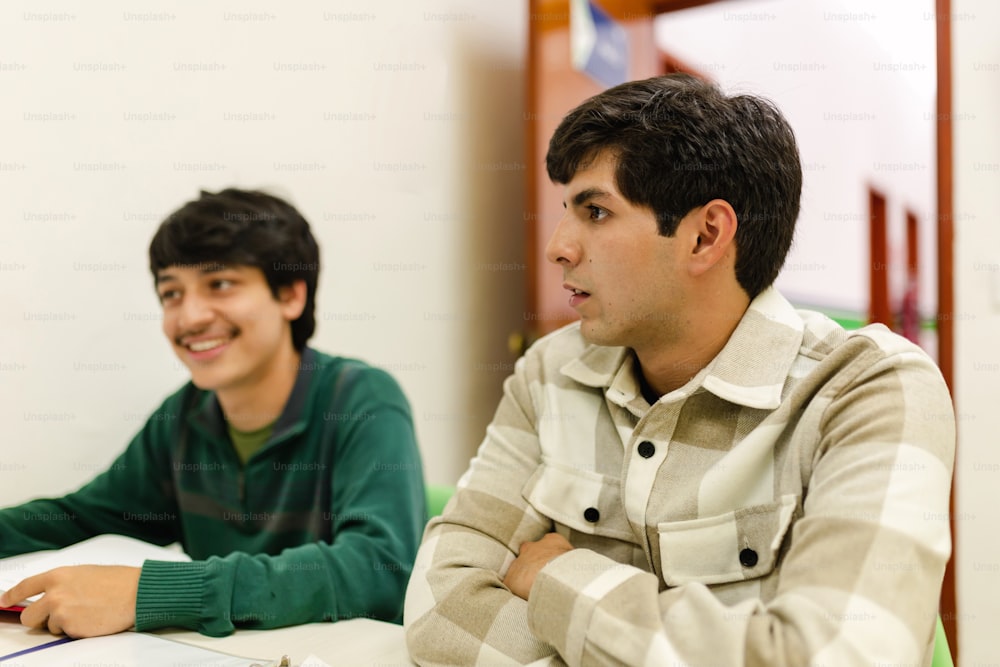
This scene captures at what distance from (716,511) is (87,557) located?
0.98 meters

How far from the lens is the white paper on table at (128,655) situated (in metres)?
0.94

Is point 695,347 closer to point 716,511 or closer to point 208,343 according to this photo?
point 716,511

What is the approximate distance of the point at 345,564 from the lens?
1.21 metres

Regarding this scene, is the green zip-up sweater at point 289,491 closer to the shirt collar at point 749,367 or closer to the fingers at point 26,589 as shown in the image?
the fingers at point 26,589

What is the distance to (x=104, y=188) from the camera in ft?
5.08

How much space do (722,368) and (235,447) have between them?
104 centimetres

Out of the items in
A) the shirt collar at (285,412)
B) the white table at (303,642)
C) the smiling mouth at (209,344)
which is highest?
the smiling mouth at (209,344)

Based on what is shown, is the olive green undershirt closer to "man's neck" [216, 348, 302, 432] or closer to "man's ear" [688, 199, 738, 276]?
"man's neck" [216, 348, 302, 432]

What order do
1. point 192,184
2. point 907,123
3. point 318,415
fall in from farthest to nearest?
point 907,123 < point 192,184 < point 318,415

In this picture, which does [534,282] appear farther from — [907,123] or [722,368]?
[907,123]

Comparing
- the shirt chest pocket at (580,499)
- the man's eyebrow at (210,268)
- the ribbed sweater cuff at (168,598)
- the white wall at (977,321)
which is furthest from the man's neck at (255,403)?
the white wall at (977,321)

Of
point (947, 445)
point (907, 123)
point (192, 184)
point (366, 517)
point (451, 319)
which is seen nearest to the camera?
point (947, 445)

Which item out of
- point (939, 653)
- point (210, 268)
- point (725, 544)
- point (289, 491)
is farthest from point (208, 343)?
point (939, 653)

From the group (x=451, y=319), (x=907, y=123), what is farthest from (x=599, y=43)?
(x=907, y=123)
